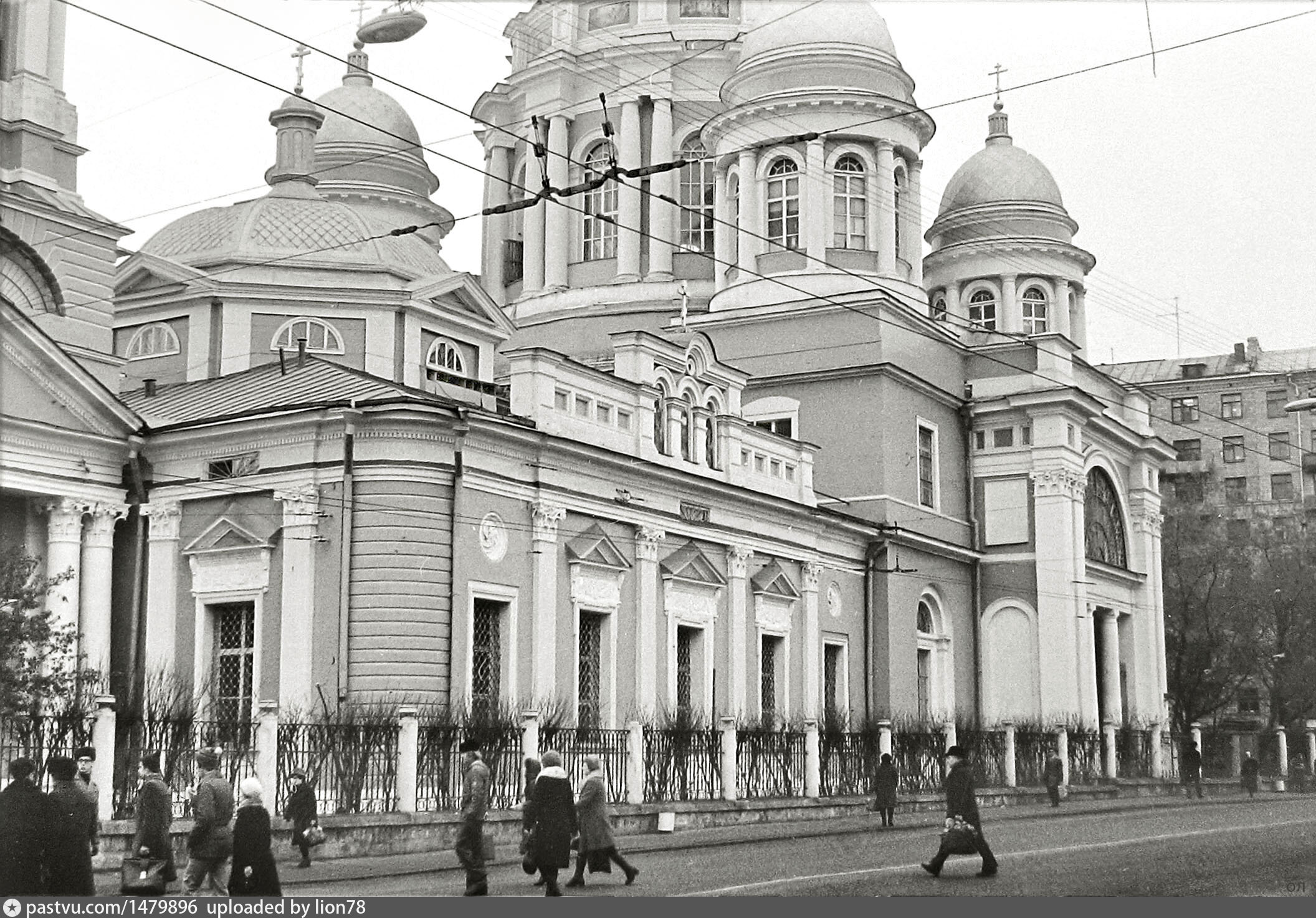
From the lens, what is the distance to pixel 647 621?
3309 centimetres

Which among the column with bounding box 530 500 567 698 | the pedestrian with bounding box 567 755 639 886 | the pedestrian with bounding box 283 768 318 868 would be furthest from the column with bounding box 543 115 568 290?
the pedestrian with bounding box 567 755 639 886

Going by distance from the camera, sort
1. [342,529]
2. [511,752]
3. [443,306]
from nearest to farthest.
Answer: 1. [511,752]
2. [342,529]
3. [443,306]

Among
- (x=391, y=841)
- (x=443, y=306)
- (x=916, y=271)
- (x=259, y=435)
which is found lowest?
(x=391, y=841)

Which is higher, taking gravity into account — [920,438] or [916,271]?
[916,271]

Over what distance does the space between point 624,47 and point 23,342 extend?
28.7 meters

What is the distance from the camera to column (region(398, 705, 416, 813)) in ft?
76.9

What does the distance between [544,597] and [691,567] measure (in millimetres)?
4917

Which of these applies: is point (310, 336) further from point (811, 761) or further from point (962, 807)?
point (962, 807)

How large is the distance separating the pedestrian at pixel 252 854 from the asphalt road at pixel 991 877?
290 cm

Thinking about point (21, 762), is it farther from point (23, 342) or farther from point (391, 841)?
point (23, 342)

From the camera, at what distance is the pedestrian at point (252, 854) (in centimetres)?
1369

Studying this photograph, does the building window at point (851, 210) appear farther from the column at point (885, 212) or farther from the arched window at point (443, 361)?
the arched window at point (443, 361)

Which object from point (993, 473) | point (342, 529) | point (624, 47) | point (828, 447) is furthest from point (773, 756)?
point (624, 47)

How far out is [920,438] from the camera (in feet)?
146
